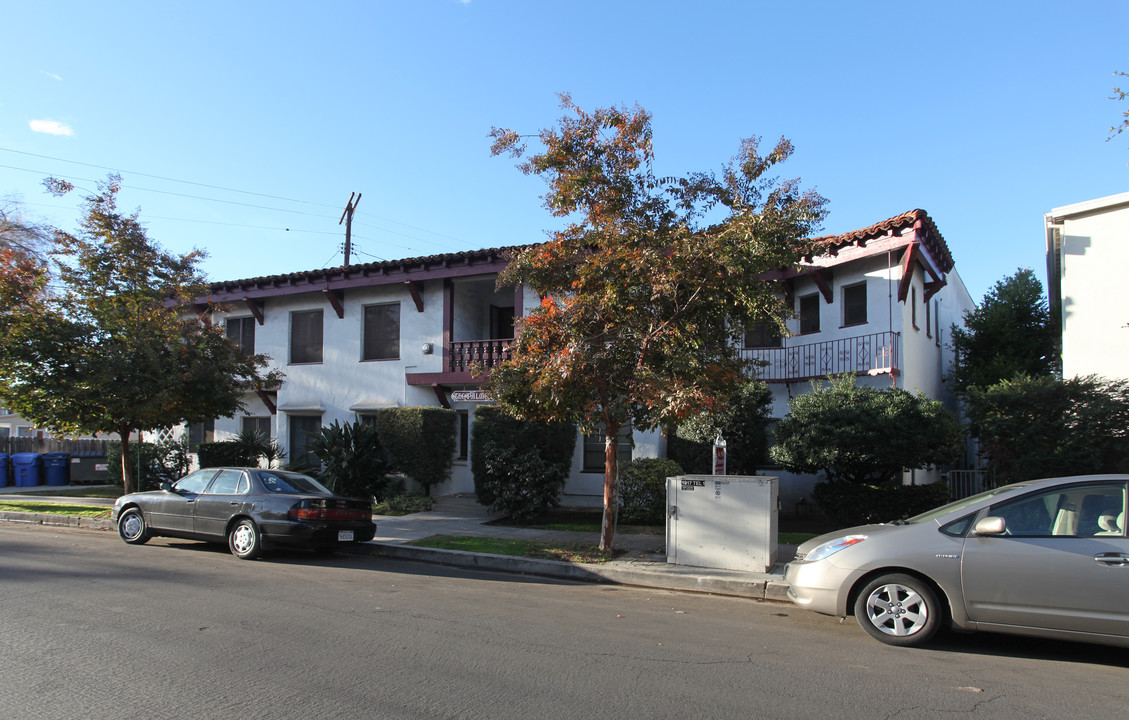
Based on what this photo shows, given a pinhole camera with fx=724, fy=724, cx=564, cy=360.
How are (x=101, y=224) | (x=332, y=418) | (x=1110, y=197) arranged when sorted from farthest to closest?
(x=332, y=418), (x=101, y=224), (x=1110, y=197)

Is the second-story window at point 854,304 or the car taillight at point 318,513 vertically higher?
the second-story window at point 854,304

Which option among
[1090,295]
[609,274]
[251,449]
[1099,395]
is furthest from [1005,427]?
[251,449]

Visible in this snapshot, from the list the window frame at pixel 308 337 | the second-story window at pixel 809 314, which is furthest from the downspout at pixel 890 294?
the window frame at pixel 308 337

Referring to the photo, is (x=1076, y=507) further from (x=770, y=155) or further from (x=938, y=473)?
(x=938, y=473)

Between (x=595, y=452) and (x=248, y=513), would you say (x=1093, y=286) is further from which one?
(x=248, y=513)

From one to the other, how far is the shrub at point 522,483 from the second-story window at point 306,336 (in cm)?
811

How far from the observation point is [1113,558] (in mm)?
5410

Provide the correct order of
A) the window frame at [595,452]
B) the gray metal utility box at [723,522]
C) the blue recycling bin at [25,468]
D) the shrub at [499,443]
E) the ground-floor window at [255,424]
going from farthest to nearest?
the blue recycling bin at [25,468] → the ground-floor window at [255,424] → the window frame at [595,452] → the shrub at [499,443] → the gray metal utility box at [723,522]

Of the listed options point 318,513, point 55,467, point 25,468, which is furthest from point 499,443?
point 25,468

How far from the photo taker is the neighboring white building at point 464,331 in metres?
15.3

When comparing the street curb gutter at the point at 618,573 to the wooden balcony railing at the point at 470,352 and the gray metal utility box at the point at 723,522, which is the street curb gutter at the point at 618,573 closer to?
the gray metal utility box at the point at 723,522

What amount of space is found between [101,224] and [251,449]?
21.6ft

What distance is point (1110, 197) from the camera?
12414 mm

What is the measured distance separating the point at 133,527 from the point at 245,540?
2.71 meters
